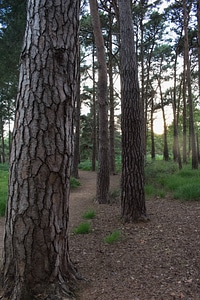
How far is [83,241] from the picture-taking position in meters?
3.86

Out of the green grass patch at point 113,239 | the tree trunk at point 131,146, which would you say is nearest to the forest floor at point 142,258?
the green grass patch at point 113,239

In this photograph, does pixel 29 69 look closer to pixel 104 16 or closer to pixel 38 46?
pixel 38 46

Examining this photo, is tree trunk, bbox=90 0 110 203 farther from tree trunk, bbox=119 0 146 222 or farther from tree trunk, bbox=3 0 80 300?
tree trunk, bbox=3 0 80 300

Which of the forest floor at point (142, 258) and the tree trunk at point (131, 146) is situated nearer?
the forest floor at point (142, 258)

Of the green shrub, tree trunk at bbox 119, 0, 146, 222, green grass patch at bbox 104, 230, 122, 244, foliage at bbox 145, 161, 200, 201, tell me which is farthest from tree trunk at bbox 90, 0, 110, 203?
green grass patch at bbox 104, 230, 122, 244

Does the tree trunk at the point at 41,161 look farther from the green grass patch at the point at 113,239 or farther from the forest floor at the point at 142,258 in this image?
the green grass patch at the point at 113,239

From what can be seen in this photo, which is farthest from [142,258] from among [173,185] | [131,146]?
[173,185]

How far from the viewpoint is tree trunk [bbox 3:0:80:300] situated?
2115 millimetres

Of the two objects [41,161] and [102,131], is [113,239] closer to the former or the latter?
[41,161]

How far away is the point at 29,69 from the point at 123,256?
2.63 m

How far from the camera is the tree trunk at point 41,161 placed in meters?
2.12

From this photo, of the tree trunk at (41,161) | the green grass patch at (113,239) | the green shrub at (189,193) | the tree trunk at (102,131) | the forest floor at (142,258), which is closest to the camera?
the tree trunk at (41,161)

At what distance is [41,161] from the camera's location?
7.00 ft

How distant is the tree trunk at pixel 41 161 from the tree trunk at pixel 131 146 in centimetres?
243
